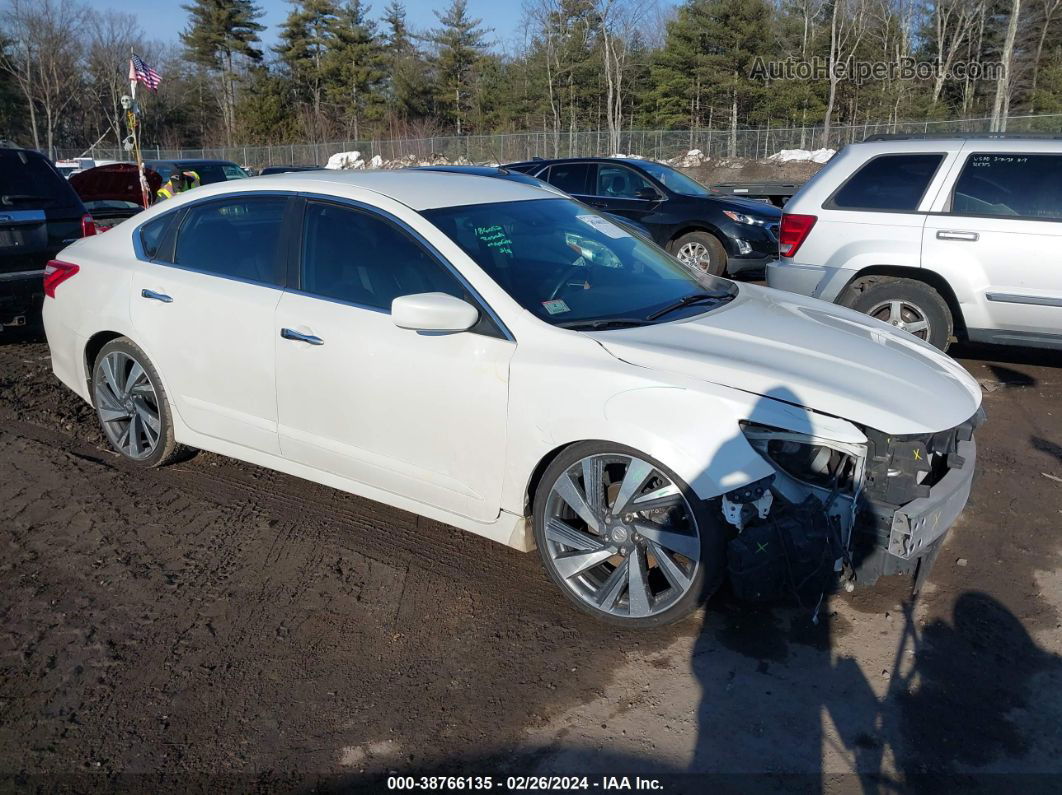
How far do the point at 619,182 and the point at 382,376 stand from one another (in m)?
8.65

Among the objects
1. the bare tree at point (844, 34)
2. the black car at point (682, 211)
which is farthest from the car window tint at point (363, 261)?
the bare tree at point (844, 34)

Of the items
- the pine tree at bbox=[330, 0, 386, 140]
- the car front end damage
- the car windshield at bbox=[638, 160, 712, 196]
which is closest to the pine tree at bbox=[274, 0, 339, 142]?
the pine tree at bbox=[330, 0, 386, 140]

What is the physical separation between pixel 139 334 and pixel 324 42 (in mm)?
63288

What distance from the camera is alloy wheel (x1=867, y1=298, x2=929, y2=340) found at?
657cm

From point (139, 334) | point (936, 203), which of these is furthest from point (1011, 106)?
point (139, 334)

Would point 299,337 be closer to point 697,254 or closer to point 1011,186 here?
point 1011,186

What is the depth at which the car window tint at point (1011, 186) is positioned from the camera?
20.4 feet

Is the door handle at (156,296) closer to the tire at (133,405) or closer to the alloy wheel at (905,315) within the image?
the tire at (133,405)

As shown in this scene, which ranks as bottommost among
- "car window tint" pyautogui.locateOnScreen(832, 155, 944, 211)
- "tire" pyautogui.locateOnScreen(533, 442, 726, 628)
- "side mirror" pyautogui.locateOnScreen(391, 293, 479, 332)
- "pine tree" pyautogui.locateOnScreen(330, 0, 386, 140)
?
"tire" pyautogui.locateOnScreen(533, 442, 726, 628)

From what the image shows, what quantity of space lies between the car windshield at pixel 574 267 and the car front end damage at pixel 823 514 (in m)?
0.93

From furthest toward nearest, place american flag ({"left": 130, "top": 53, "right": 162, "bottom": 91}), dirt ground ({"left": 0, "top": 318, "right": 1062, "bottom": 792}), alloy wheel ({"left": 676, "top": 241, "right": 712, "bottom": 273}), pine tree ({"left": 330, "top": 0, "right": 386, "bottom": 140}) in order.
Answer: pine tree ({"left": 330, "top": 0, "right": 386, "bottom": 140}), american flag ({"left": 130, "top": 53, "right": 162, "bottom": 91}), alloy wheel ({"left": 676, "top": 241, "right": 712, "bottom": 273}), dirt ground ({"left": 0, "top": 318, "right": 1062, "bottom": 792})

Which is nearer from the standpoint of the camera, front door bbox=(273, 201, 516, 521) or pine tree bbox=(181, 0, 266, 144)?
front door bbox=(273, 201, 516, 521)

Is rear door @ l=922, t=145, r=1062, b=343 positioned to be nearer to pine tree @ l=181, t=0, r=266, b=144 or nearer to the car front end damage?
the car front end damage

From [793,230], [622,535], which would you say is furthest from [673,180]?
[622,535]
